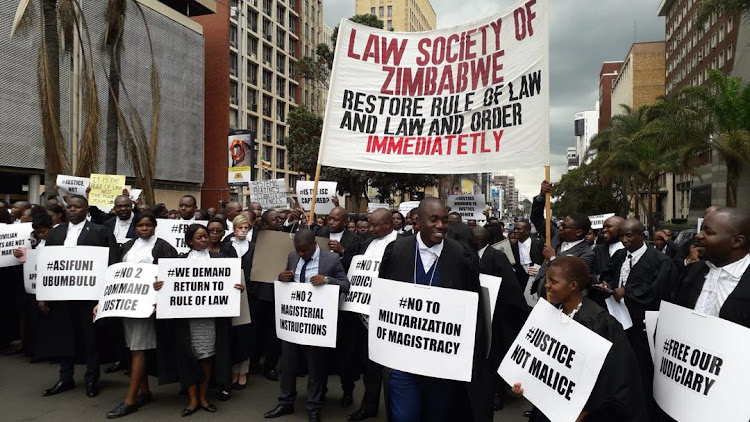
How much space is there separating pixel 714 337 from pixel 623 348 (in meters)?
0.47

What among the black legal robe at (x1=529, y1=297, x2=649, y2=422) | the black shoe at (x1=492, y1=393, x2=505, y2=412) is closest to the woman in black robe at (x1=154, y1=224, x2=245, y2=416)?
the black shoe at (x1=492, y1=393, x2=505, y2=412)

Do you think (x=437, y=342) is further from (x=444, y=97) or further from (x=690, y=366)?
(x=444, y=97)

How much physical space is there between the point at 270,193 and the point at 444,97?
6.39 metres

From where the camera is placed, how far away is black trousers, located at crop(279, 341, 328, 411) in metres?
5.62

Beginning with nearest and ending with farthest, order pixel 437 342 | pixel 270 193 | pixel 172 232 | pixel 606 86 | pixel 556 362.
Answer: pixel 556 362, pixel 437 342, pixel 172 232, pixel 270 193, pixel 606 86

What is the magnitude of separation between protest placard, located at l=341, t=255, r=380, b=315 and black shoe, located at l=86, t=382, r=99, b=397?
294cm

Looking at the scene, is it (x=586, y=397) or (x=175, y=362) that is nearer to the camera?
(x=586, y=397)

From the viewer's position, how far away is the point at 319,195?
41.1 ft

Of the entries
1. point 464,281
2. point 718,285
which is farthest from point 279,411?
point 718,285

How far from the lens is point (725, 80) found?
79.7ft

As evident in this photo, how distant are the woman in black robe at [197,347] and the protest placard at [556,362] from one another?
3.25 meters

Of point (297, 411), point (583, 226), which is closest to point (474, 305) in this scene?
point (583, 226)

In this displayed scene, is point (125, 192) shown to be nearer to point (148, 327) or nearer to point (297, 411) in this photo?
point (148, 327)

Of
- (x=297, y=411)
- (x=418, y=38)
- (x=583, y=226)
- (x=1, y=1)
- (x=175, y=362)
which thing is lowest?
(x=297, y=411)
